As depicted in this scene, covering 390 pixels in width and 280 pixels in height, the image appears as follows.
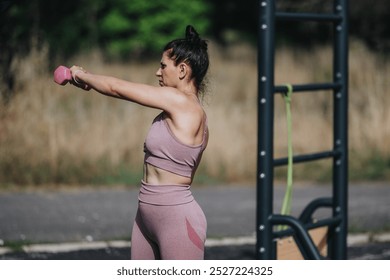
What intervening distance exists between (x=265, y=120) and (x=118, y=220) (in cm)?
326

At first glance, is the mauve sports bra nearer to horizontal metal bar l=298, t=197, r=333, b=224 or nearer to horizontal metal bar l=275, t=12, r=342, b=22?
horizontal metal bar l=275, t=12, r=342, b=22

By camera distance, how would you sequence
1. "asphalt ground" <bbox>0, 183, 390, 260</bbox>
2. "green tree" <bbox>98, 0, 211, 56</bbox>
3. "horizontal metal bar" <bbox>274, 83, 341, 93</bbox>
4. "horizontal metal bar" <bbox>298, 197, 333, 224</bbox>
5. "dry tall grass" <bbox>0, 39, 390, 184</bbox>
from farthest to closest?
"green tree" <bbox>98, 0, 211, 56</bbox>
"dry tall grass" <bbox>0, 39, 390, 184</bbox>
"asphalt ground" <bbox>0, 183, 390, 260</bbox>
"horizontal metal bar" <bbox>298, 197, 333, 224</bbox>
"horizontal metal bar" <bbox>274, 83, 341, 93</bbox>

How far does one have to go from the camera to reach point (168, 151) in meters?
3.92

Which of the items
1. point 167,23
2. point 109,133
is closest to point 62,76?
point 109,133

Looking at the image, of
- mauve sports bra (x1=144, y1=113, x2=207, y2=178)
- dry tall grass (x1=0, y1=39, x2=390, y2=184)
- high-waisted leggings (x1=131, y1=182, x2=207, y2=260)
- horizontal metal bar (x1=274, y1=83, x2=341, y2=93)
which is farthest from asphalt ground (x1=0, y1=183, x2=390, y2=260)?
mauve sports bra (x1=144, y1=113, x2=207, y2=178)

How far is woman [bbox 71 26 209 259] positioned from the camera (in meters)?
3.91

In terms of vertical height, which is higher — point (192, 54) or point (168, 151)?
point (192, 54)

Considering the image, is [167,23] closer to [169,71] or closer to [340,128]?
[340,128]

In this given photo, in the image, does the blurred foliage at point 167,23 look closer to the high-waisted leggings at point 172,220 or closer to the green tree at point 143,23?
the green tree at point 143,23

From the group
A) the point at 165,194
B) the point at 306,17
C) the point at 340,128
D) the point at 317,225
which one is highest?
the point at 306,17

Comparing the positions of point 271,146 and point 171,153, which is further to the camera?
point 271,146

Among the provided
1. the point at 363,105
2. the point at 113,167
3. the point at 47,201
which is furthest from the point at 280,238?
the point at 363,105

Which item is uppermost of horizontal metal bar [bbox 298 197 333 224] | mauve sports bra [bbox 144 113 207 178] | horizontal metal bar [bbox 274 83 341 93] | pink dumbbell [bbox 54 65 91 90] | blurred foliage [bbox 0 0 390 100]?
blurred foliage [bbox 0 0 390 100]

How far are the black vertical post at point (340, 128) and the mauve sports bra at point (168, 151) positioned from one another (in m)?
1.65
